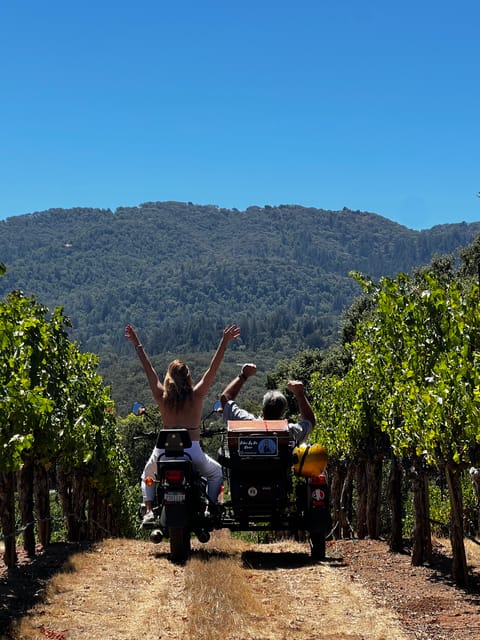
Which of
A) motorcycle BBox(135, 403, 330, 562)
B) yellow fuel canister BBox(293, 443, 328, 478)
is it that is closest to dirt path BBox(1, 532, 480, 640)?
motorcycle BBox(135, 403, 330, 562)

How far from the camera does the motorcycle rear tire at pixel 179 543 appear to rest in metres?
11.3

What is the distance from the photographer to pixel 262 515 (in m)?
11.9

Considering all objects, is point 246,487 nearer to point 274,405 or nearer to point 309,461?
point 309,461

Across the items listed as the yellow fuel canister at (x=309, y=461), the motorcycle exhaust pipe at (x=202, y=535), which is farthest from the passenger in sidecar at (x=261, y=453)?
the motorcycle exhaust pipe at (x=202, y=535)

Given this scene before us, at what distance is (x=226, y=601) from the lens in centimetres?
821

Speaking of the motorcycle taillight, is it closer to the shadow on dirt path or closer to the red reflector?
the red reflector

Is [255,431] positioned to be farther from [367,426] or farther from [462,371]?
[367,426]

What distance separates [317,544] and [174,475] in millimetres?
2680

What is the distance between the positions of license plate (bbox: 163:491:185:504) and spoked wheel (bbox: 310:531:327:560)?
219 centimetres

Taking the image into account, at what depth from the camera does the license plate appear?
35.9ft

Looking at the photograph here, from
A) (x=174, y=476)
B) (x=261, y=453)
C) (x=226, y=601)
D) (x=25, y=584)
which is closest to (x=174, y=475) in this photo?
(x=174, y=476)

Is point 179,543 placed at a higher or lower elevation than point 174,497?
lower

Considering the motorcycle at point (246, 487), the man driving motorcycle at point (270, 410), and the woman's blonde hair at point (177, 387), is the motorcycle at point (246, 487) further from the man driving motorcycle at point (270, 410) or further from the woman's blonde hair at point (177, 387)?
the woman's blonde hair at point (177, 387)

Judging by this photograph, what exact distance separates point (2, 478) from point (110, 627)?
20.9 ft
